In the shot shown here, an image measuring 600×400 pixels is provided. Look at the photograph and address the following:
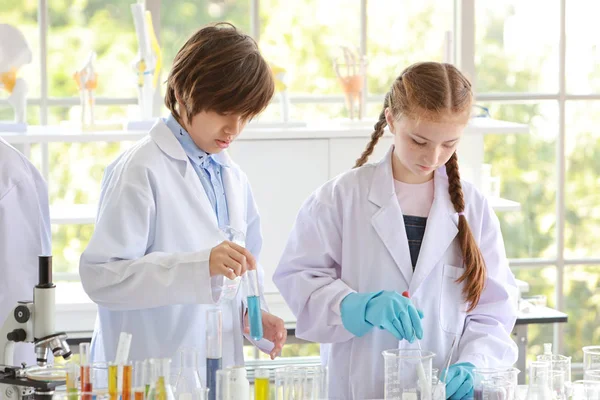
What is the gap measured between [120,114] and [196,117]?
208cm

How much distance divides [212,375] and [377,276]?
57 cm

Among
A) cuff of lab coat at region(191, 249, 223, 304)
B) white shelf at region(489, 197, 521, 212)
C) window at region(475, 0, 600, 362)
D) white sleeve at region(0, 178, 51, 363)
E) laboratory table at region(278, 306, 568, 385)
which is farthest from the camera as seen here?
window at region(475, 0, 600, 362)

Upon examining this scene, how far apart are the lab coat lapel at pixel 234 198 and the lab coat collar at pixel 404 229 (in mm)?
301

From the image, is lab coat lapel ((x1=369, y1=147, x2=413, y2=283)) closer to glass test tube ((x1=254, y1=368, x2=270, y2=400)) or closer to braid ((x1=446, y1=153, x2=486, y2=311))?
braid ((x1=446, y1=153, x2=486, y2=311))

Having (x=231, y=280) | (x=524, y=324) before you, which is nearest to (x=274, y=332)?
(x=231, y=280)

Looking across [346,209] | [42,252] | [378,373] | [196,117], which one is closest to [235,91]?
[196,117]

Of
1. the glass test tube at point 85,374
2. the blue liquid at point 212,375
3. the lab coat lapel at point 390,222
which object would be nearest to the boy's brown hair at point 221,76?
the lab coat lapel at point 390,222

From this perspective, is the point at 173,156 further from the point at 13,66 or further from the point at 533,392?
the point at 13,66

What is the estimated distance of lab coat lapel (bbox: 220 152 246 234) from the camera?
2109 millimetres

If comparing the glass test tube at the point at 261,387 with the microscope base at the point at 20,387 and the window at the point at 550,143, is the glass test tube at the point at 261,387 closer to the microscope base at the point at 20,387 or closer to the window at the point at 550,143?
the microscope base at the point at 20,387

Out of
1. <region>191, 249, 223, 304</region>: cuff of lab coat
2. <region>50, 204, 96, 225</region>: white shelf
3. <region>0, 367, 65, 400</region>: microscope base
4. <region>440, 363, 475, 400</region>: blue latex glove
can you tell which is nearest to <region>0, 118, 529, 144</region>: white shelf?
<region>50, 204, 96, 225</region>: white shelf

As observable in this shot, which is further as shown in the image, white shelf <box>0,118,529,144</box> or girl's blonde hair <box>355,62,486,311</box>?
white shelf <box>0,118,529,144</box>

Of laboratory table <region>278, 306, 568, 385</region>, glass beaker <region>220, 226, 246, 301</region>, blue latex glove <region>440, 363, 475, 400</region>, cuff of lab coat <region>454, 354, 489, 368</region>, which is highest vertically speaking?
glass beaker <region>220, 226, 246, 301</region>

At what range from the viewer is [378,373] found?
212cm
